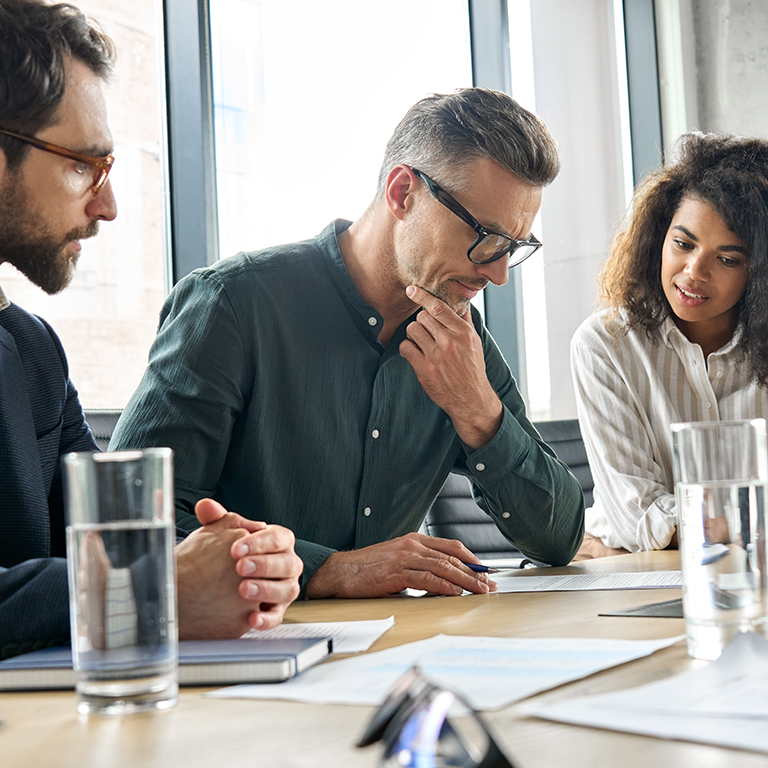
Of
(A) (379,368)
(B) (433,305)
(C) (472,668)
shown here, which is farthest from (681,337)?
(C) (472,668)

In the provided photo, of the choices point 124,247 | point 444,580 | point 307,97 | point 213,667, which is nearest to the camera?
point 213,667

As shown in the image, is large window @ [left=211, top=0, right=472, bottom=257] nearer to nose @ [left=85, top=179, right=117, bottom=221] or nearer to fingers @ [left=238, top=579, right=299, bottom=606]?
nose @ [left=85, top=179, right=117, bottom=221]

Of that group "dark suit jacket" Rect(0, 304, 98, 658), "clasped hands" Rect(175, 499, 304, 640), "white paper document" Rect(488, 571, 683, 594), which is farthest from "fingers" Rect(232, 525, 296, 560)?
"white paper document" Rect(488, 571, 683, 594)

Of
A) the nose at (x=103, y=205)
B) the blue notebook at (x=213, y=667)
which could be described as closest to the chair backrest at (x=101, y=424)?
the nose at (x=103, y=205)

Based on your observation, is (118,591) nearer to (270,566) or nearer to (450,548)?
(270,566)

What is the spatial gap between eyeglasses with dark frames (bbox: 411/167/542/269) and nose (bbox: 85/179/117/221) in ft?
1.88

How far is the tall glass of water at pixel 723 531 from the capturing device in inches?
27.5

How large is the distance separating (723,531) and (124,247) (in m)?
2.48

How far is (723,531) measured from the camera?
70cm

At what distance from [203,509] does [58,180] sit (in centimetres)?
71

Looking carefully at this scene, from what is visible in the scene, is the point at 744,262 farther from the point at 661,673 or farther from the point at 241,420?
the point at 661,673

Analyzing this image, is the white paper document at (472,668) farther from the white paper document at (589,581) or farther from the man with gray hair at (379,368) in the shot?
the man with gray hair at (379,368)

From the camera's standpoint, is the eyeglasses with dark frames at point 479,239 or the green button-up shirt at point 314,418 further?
the eyeglasses with dark frames at point 479,239

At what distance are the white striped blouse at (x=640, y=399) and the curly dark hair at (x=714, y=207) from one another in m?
0.06
